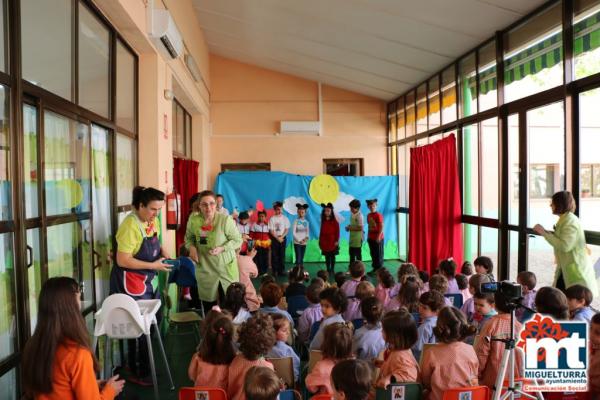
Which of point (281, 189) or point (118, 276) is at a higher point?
point (281, 189)

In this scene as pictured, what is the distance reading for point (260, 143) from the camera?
952 centimetres

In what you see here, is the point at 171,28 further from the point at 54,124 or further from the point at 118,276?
the point at 118,276

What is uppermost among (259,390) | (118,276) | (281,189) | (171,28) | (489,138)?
(171,28)

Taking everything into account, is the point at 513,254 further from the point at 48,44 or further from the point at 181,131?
the point at 181,131

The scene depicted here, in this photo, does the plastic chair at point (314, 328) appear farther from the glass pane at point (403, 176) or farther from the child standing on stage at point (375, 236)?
the glass pane at point (403, 176)

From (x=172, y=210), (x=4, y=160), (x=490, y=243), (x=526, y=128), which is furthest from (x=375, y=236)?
(x=4, y=160)

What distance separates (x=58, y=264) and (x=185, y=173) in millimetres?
4194

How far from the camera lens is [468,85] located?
6.06 metres

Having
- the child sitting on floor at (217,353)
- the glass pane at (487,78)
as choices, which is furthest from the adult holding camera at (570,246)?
the child sitting on floor at (217,353)

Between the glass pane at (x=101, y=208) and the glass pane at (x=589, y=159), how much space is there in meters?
3.77

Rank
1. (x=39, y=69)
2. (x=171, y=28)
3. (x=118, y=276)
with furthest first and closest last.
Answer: (x=171, y=28), (x=118, y=276), (x=39, y=69)

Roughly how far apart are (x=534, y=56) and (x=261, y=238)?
462 cm

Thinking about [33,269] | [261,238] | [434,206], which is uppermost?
[434,206]

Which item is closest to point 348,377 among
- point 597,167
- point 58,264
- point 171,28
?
point 58,264
